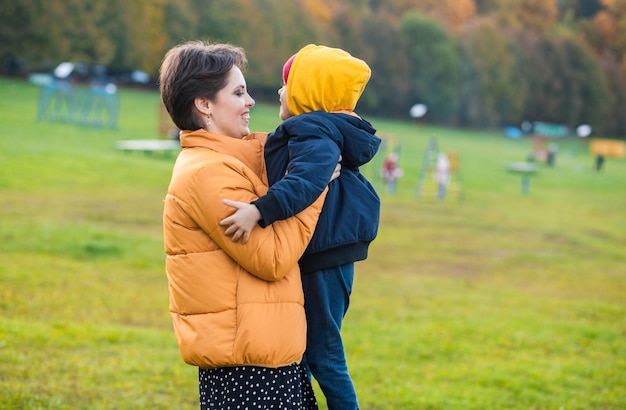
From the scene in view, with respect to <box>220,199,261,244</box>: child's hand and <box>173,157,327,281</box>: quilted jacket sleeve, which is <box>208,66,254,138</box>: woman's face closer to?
<box>173,157,327,281</box>: quilted jacket sleeve

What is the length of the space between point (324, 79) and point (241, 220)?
60cm

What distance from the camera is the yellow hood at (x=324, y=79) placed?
3.04 meters

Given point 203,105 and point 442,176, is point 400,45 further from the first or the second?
point 203,105

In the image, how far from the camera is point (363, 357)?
23.3 feet

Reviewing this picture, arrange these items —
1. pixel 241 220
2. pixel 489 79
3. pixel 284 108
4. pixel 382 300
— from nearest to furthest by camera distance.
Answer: pixel 241 220 → pixel 284 108 → pixel 382 300 → pixel 489 79

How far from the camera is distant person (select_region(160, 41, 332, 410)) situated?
9.57 feet

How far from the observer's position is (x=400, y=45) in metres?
60.5

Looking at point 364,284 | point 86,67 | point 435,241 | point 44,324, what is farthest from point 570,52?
point 44,324

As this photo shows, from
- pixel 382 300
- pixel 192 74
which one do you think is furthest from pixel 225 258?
pixel 382 300

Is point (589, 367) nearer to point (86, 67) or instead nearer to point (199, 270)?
point (199, 270)

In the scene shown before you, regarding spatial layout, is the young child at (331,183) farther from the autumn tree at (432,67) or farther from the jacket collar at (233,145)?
the autumn tree at (432,67)

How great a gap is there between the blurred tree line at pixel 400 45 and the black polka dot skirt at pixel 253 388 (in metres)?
33.4

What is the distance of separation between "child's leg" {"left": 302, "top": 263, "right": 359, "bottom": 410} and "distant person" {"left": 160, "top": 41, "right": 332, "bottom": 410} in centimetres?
6

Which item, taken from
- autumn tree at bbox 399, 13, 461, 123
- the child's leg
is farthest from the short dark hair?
autumn tree at bbox 399, 13, 461, 123
